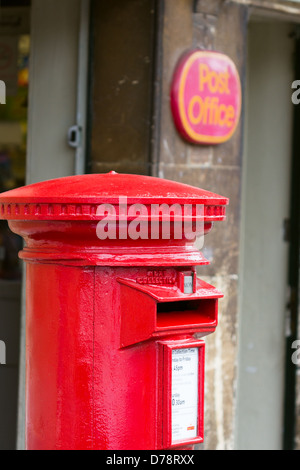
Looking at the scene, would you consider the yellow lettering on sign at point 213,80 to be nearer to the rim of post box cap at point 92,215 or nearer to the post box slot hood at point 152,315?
the rim of post box cap at point 92,215

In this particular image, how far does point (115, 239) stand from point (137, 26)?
6.96 ft

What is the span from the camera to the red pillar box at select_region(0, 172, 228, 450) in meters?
2.28

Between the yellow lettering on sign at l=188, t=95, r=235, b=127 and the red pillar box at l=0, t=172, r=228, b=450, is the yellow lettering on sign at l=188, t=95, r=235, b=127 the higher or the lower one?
the higher one

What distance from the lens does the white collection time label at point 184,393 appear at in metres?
2.36

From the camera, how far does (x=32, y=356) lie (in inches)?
97.9

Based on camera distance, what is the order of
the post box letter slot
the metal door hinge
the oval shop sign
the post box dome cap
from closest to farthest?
1. the post box dome cap
2. the post box letter slot
3. the oval shop sign
4. the metal door hinge

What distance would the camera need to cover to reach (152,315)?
2.26 m

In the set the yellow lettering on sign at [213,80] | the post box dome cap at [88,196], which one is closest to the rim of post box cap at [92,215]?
the post box dome cap at [88,196]

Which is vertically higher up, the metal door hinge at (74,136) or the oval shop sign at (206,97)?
the oval shop sign at (206,97)

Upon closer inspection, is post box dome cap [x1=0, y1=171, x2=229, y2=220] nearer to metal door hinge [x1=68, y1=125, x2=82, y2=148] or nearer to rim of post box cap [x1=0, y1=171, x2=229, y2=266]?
rim of post box cap [x1=0, y1=171, x2=229, y2=266]

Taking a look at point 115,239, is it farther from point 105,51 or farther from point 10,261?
point 10,261

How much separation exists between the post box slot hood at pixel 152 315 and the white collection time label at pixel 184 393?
81 millimetres

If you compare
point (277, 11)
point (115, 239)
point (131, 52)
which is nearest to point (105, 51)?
point (131, 52)

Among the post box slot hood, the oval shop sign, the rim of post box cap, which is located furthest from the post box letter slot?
the oval shop sign
